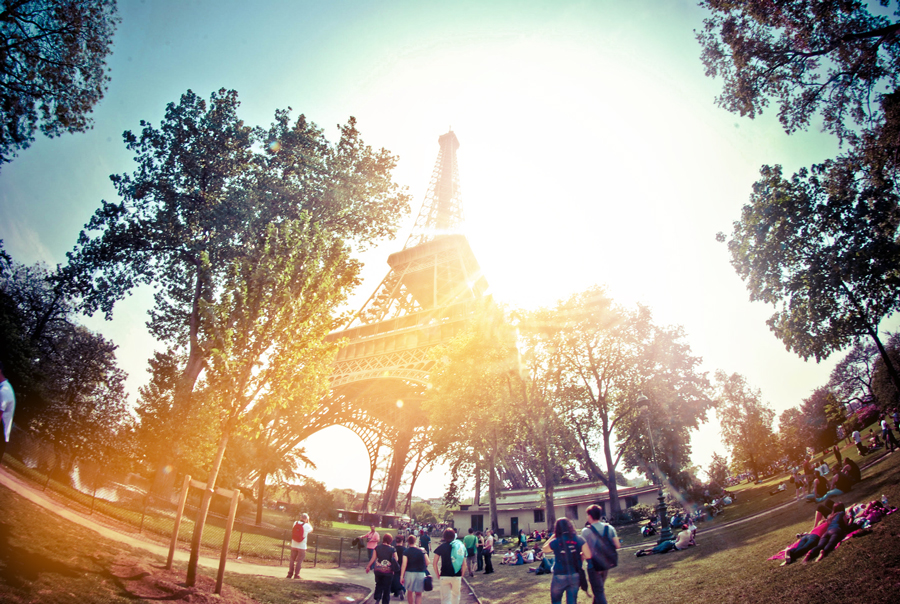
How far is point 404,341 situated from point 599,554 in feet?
91.1

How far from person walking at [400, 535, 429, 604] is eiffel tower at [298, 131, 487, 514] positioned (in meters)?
18.8

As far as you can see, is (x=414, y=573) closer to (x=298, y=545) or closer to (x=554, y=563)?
(x=554, y=563)

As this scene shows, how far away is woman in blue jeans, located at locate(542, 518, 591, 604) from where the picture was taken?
5.89 metres

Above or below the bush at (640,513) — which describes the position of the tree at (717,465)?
above

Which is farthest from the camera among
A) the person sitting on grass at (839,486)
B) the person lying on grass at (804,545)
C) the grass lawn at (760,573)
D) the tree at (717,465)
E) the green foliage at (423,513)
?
the green foliage at (423,513)

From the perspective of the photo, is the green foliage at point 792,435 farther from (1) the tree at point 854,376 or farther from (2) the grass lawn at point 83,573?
(2) the grass lawn at point 83,573

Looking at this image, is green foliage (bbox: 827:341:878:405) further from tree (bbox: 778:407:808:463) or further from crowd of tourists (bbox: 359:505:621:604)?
crowd of tourists (bbox: 359:505:621:604)

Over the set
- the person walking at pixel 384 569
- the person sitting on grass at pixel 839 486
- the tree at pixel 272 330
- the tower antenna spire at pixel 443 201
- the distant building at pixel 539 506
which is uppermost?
the tower antenna spire at pixel 443 201

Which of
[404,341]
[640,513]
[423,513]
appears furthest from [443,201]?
[423,513]

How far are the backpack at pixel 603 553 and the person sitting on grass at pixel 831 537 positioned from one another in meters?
4.37

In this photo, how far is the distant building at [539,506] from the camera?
1330 inches

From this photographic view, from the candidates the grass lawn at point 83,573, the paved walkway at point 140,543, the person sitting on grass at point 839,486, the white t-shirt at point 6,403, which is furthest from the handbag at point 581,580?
the person sitting on grass at point 839,486

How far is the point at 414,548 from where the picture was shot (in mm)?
7328

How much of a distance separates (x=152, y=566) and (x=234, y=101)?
13.1 m
